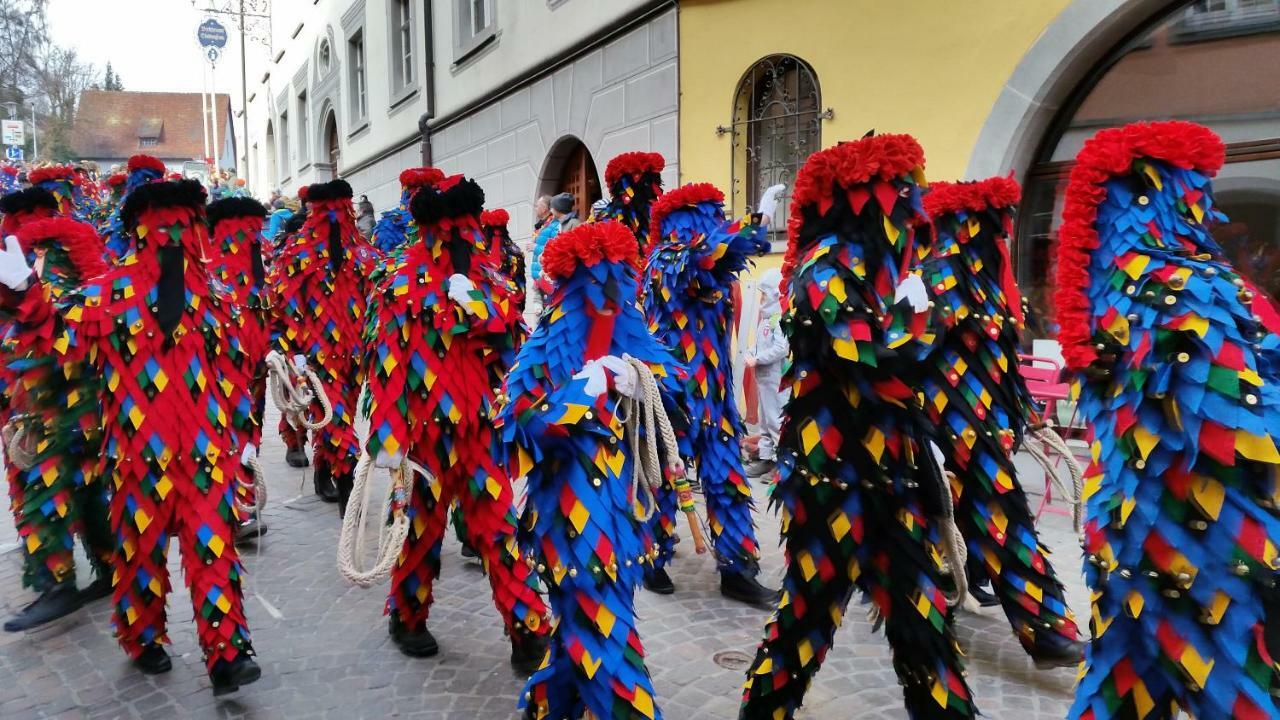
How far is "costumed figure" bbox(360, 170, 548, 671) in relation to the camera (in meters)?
3.62

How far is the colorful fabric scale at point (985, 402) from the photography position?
11.9 ft

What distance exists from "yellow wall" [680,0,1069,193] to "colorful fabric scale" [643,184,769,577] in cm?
306

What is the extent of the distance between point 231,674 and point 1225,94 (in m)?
6.91

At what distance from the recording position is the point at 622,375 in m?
2.85

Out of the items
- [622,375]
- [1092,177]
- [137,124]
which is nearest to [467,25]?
[622,375]

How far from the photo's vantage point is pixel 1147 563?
221 cm

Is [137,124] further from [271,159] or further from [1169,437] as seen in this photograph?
[1169,437]

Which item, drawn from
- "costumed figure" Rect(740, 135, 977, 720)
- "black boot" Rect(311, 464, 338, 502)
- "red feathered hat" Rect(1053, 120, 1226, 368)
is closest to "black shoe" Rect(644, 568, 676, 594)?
"costumed figure" Rect(740, 135, 977, 720)

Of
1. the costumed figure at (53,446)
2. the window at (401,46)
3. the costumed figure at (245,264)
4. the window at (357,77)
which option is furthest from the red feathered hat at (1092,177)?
the window at (357,77)

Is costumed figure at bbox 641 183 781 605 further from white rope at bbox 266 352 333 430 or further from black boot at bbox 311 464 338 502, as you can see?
black boot at bbox 311 464 338 502

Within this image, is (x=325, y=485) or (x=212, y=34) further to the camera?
(x=212, y=34)

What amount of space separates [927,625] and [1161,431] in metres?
0.90

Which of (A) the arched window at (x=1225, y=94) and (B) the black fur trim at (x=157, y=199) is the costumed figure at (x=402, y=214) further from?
(A) the arched window at (x=1225, y=94)

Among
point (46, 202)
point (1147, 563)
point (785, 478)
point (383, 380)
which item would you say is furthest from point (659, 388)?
point (46, 202)
